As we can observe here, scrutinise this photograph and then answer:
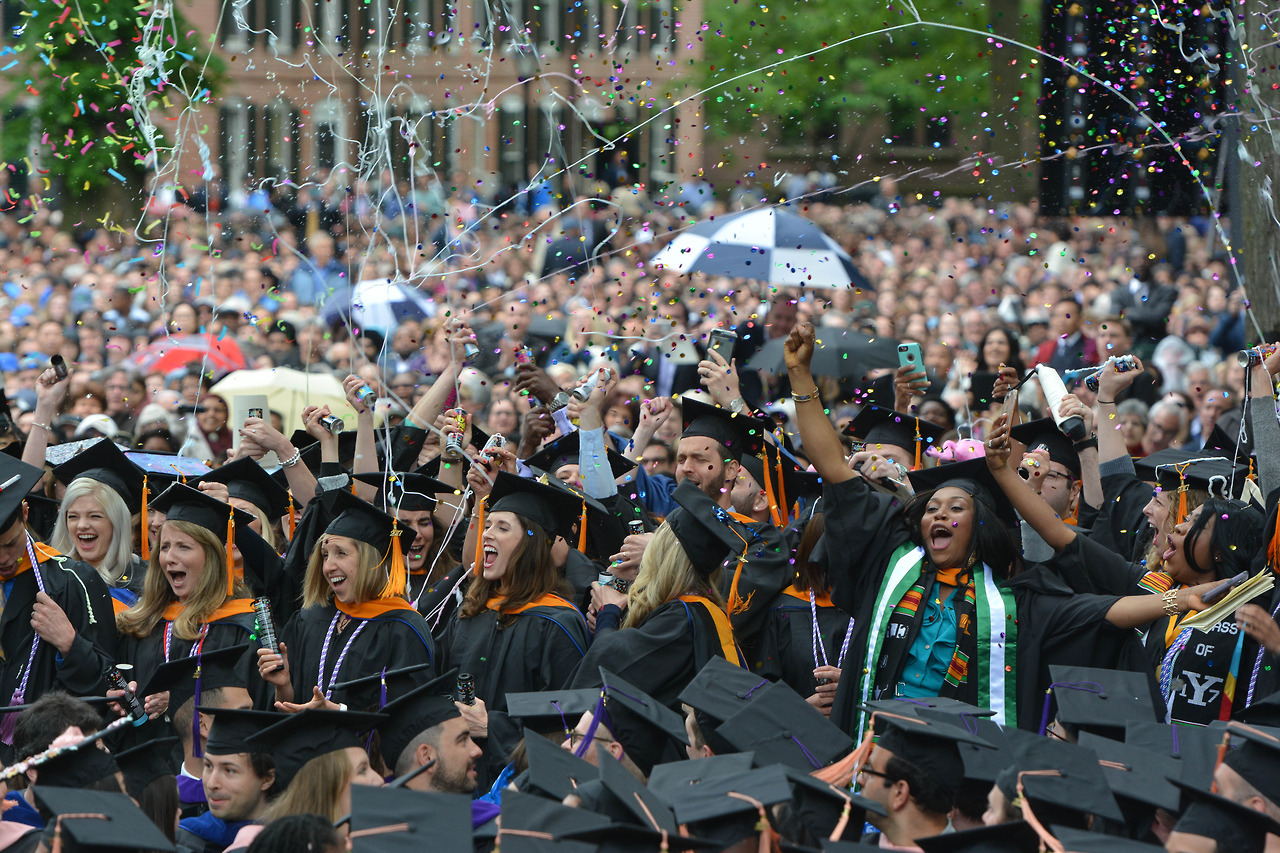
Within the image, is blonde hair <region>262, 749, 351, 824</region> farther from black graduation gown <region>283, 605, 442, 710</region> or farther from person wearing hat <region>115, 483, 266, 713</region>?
person wearing hat <region>115, 483, 266, 713</region>

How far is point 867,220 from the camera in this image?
63.2 ft

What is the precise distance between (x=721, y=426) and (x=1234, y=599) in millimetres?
2432

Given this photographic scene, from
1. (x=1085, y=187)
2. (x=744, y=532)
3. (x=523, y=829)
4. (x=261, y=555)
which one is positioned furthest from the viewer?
(x=1085, y=187)

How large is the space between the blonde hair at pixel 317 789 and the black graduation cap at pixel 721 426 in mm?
2702

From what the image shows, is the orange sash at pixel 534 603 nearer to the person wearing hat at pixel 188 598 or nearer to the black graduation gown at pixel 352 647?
the black graduation gown at pixel 352 647

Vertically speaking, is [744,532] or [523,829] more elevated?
[744,532]

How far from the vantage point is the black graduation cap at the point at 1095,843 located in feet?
11.8

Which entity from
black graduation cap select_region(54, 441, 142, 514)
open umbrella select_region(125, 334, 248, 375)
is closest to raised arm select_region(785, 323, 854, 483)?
black graduation cap select_region(54, 441, 142, 514)

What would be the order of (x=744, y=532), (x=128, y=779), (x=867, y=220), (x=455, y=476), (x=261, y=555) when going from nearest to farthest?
(x=128, y=779) < (x=744, y=532) < (x=261, y=555) < (x=455, y=476) < (x=867, y=220)

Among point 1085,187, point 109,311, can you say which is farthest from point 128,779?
point 109,311

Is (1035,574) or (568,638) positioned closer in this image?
(1035,574)

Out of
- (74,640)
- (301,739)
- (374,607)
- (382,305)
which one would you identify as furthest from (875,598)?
(382,305)

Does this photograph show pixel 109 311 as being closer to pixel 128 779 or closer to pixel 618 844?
pixel 128 779

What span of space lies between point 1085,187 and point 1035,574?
3.71 meters
